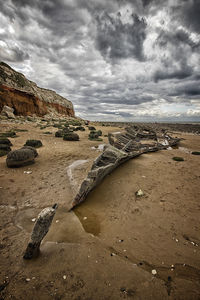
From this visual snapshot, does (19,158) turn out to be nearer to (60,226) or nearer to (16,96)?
(60,226)

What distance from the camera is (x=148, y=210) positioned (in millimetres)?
4098

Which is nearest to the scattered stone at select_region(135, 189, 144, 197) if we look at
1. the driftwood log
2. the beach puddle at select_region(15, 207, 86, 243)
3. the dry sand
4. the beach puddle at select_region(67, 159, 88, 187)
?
the dry sand

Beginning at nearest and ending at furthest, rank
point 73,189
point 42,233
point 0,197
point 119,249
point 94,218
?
point 42,233 → point 119,249 → point 94,218 → point 0,197 → point 73,189

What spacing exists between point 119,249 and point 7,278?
2169 millimetres

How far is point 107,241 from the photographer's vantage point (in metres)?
3.09

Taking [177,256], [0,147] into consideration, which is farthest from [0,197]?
[0,147]

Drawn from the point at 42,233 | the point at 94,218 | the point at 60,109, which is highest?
the point at 60,109

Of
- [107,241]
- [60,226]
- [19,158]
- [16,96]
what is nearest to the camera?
[107,241]

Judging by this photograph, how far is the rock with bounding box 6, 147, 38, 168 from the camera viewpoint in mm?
7159

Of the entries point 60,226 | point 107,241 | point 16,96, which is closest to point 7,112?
point 16,96

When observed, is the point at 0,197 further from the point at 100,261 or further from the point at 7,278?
the point at 100,261

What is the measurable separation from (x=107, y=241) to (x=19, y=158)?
6.66m

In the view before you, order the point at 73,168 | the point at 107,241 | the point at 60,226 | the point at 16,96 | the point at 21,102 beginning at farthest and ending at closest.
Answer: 1. the point at 21,102
2. the point at 16,96
3. the point at 73,168
4. the point at 60,226
5. the point at 107,241

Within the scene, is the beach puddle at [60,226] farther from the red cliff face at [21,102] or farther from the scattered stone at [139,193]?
the red cliff face at [21,102]
